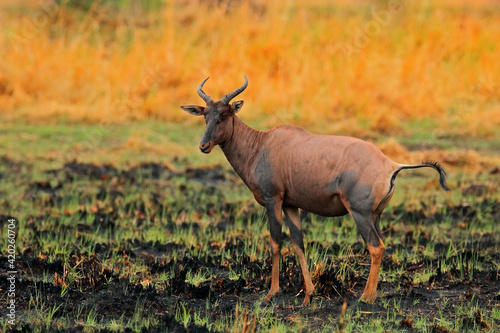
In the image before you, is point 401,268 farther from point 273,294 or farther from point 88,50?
point 88,50

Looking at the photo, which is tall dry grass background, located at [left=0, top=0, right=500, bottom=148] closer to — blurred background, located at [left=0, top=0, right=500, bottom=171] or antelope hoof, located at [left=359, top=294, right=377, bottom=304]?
blurred background, located at [left=0, top=0, right=500, bottom=171]

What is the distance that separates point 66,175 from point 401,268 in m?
5.59

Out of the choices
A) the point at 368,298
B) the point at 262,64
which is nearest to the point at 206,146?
the point at 368,298

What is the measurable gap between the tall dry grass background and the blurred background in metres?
0.03

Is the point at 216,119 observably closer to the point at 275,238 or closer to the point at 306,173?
the point at 306,173

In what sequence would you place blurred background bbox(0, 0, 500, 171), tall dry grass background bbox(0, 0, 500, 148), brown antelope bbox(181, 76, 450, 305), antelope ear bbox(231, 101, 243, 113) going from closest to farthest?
brown antelope bbox(181, 76, 450, 305), antelope ear bbox(231, 101, 243, 113), blurred background bbox(0, 0, 500, 171), tall dry grass background bbox(0, 0, 500, 148)

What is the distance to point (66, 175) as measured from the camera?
11.4 m

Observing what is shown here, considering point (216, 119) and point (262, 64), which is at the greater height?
point (262, 64)

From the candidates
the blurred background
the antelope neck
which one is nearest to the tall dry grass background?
the blurred background

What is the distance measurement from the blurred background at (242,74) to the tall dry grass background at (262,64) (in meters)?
0.03

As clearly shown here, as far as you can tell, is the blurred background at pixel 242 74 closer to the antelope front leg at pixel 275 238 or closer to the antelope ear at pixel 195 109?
the antelope ear at pixel 195 109

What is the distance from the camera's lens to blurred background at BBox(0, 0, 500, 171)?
14062 mm

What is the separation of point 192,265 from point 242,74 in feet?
32.3

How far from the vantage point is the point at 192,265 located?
7.22 metres
